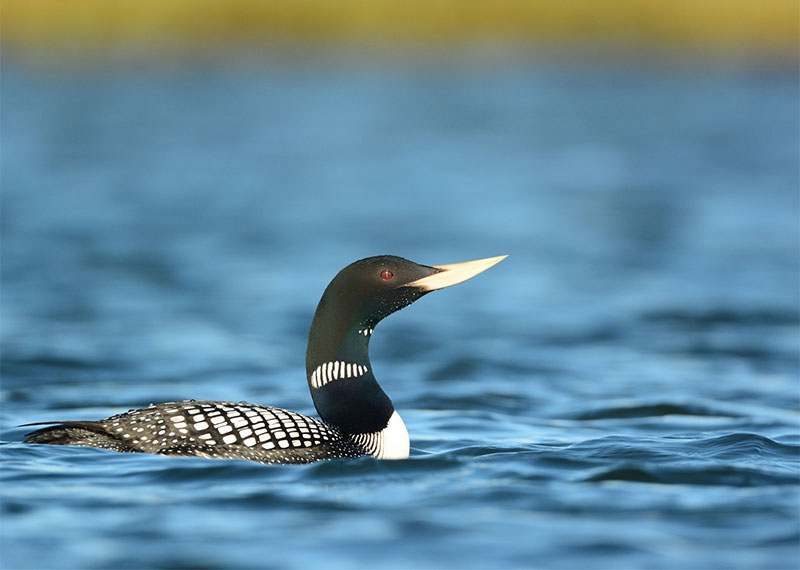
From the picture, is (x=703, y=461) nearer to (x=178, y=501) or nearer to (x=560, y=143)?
(x=178, y=501)

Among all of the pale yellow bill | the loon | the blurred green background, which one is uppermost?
the blurred green background

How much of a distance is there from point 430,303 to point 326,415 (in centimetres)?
560

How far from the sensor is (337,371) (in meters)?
5.16

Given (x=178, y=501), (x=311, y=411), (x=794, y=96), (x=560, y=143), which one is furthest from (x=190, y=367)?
(x=794, y=96)

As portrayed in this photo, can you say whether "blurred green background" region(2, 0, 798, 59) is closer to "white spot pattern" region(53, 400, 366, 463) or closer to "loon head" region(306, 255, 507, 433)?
"loon head" region(306, 255, 507, 433)

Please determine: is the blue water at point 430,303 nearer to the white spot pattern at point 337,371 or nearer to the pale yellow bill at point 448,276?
the white spot pattern at point 337,371

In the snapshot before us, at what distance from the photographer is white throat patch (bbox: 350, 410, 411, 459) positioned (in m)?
5.07

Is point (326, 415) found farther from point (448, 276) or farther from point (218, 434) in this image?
point (448, 276)

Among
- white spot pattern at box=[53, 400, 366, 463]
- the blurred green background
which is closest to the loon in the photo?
white spot pattern at box=[53, 400, 366, 463]

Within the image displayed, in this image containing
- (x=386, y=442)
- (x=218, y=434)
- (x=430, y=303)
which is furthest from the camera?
(x=430, y=303)

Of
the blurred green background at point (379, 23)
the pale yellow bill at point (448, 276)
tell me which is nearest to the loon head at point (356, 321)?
the pale yellow bill at point (448, 276)

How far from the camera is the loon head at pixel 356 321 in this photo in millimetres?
5137

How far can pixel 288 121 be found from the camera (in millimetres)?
20812

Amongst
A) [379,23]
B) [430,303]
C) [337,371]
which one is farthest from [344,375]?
[379,23]
